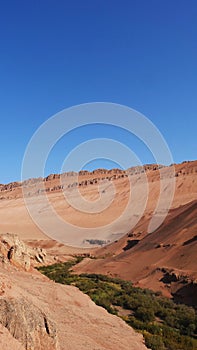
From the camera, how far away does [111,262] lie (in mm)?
24969

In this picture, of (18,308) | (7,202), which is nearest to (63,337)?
(18,308)

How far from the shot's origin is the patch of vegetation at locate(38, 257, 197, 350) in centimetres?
946

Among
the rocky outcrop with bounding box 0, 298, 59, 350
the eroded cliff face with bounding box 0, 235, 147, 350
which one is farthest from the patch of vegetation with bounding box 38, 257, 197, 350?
the rocky outcrop with bounding box 0, 298, 59, 350

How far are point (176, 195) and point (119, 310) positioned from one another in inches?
1751

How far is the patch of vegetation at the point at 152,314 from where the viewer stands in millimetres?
9461

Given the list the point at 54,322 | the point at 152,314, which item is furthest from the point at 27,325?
the point at 152,314

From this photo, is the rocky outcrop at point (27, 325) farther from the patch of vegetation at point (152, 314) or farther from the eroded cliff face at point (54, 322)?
the patch of vegetation at point (152, 314)

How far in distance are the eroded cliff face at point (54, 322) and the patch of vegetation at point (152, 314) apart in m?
0.90

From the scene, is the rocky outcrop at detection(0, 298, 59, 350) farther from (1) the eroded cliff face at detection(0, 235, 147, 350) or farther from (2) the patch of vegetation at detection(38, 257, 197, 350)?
(2) the patch of vegetation at detection(38, 257, 197, 350)

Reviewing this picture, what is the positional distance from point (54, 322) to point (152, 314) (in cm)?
666

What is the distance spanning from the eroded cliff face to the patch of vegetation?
2.97ft

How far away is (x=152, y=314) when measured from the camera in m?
12.0

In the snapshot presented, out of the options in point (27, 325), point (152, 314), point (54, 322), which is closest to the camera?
point (27, 325)

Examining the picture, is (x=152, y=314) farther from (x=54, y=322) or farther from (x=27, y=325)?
(x=27, y=325)
